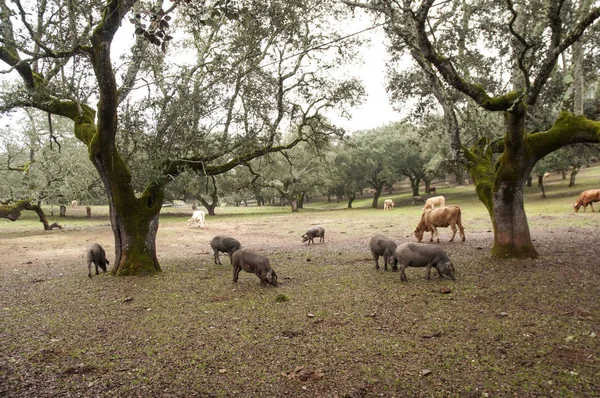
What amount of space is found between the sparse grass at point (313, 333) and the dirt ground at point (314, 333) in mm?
26

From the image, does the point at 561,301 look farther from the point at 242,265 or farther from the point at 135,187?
the point at 135,187

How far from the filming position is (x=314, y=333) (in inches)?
231

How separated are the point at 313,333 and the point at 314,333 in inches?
0.7

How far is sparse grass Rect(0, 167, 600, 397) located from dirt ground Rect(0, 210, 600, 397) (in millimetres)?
26

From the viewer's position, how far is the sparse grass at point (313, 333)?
172 inches

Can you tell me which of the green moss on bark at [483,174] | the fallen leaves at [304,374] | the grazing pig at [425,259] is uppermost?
the green moss on bark at [483,174]

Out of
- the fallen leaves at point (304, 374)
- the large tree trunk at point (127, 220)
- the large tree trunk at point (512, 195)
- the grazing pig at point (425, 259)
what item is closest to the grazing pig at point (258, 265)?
the grazing pig at point (425, 259)

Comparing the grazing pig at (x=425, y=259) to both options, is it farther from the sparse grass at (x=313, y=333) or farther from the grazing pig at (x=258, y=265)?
the grazing pig at (x=258, y=265)

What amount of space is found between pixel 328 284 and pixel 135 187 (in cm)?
699

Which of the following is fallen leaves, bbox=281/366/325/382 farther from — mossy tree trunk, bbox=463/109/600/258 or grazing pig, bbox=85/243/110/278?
grazing pig, bbox=85/243/110/278

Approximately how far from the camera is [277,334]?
5895 mm

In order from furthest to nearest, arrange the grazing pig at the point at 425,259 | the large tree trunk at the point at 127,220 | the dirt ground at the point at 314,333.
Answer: the large tree trunk at the point at 127,220 → the grazing pig at the point at 425,259 → the dirt ground at the point at 314,333

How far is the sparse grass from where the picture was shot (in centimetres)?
436

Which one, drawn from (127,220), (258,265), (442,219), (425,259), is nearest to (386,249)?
(425,259)
